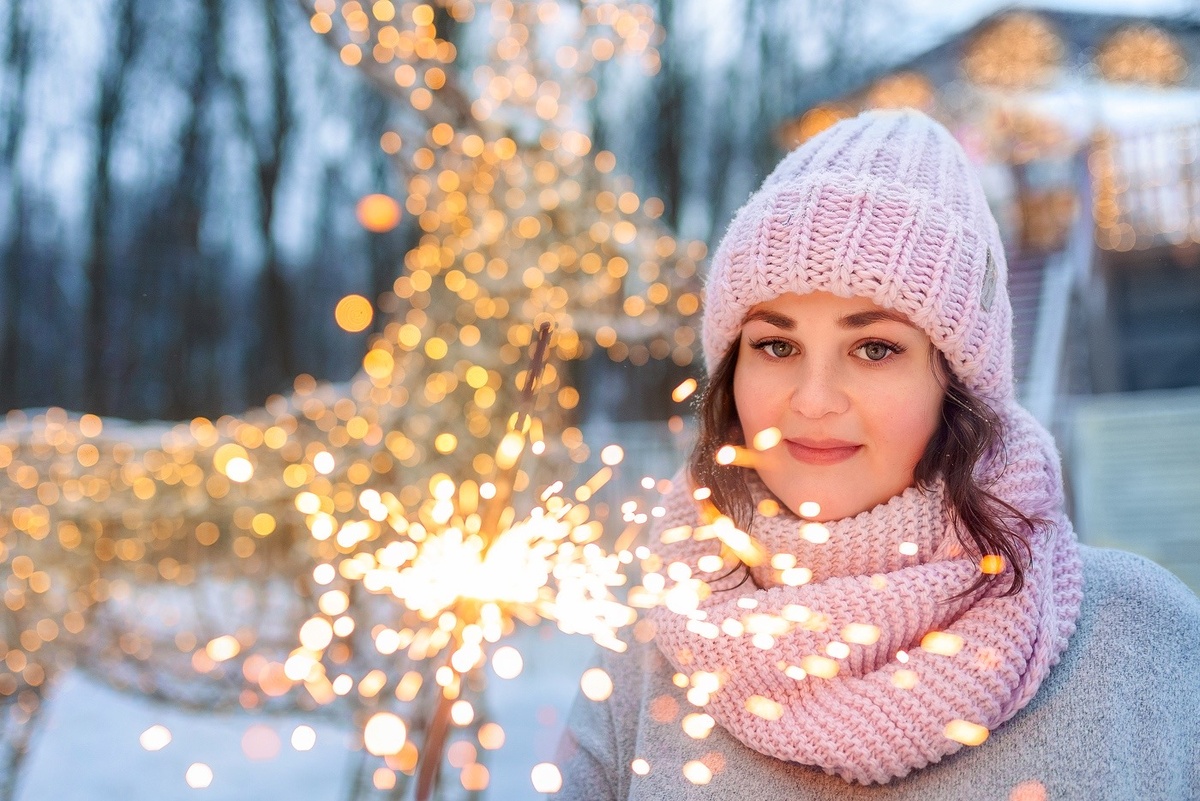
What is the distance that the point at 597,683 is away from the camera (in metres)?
1.58

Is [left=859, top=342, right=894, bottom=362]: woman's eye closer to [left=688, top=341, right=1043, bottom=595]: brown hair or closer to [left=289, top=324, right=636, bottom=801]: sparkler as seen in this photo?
[left=688, top=341, right=1043, bottom=595]: brown hair

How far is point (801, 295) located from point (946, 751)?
23.4 inches

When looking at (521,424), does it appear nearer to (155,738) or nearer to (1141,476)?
(155,738)

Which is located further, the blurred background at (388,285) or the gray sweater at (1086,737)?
the blurred background at (388,285)

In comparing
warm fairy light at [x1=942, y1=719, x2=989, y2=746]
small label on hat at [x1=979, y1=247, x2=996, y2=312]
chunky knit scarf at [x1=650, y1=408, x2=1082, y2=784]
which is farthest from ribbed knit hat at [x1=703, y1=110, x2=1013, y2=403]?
warm fairy light at [x1=942, y1=719, x2=989, y2=746]

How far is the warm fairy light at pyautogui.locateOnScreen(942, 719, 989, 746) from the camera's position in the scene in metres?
1.21

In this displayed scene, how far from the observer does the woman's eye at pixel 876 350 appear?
52.1 inches

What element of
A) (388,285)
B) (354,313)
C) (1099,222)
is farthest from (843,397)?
(354,313)

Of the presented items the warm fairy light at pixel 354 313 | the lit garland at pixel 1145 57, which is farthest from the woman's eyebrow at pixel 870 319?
the warm fairy light at pixel 354 313

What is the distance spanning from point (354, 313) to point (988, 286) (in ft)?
37.0

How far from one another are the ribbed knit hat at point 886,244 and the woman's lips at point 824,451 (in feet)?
0.58

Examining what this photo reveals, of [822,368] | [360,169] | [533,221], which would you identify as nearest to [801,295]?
[822,368]

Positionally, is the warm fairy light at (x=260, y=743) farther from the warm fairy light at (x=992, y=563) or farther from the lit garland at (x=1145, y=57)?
the lit garland at (x=1145, y=57)

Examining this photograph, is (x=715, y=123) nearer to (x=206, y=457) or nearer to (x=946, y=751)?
(x=206, y=457)
